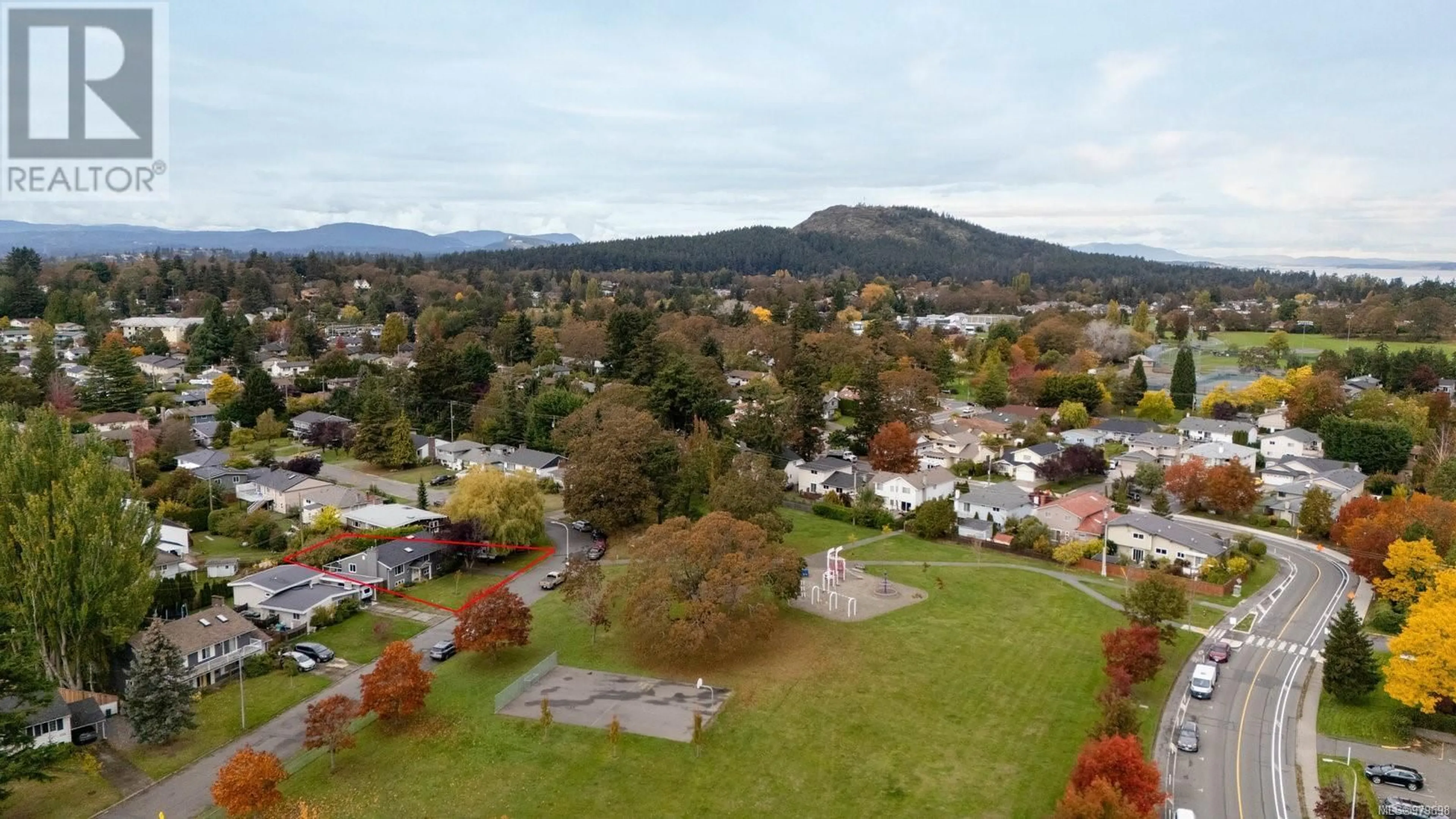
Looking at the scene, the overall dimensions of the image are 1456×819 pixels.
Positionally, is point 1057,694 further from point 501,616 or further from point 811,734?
point 501,616

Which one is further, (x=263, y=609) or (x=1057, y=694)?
(x=263, y=609)

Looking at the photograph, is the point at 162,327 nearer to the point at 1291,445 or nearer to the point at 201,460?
the point at 201,460

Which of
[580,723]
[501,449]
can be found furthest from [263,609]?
[501,449]

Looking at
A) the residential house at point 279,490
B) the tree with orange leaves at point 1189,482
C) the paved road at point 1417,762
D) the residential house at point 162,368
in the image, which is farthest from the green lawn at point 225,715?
the residential house at point 162,368

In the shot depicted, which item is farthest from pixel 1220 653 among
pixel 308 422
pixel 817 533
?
pixel 308 422

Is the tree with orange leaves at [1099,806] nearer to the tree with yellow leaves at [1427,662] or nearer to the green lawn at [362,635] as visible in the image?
the tree with yellow leaves at [1427,662]

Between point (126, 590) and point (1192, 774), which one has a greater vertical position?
point (126, 590)
